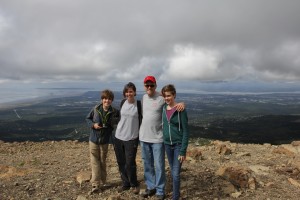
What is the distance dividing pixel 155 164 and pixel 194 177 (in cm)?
262

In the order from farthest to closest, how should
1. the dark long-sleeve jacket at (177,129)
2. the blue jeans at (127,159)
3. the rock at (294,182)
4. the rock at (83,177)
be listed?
the rock at (294,182)
the rock at (83,177)
the blue jeans at (127,159)
the dark long-sleeve jacket at (177,129)

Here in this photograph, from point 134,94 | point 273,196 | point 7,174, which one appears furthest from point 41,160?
point 273,196

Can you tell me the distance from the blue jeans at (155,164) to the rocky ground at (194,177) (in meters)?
0.53

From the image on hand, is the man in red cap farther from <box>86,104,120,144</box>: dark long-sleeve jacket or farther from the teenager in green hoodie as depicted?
<box>86,104,120,144</box>: dark long-sleeve jacket

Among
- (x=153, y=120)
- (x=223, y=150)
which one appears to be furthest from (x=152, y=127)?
(x=223, y=150)

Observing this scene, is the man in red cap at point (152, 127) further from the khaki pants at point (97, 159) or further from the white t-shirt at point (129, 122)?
the khaki pants at point (97, 159)

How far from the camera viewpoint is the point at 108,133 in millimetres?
7953

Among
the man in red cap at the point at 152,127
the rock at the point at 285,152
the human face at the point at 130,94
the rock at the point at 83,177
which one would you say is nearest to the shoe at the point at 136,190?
the man in red cap at the point at 152,127

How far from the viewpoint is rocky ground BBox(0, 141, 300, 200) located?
8289mm

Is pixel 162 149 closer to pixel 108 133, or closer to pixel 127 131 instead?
pixel 127 131

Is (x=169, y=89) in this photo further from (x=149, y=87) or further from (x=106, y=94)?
(x=106, y=94)

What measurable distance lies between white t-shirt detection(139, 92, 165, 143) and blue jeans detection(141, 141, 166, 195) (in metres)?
0.17

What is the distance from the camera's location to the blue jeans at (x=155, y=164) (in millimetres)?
7102

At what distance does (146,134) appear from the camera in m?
7.09
